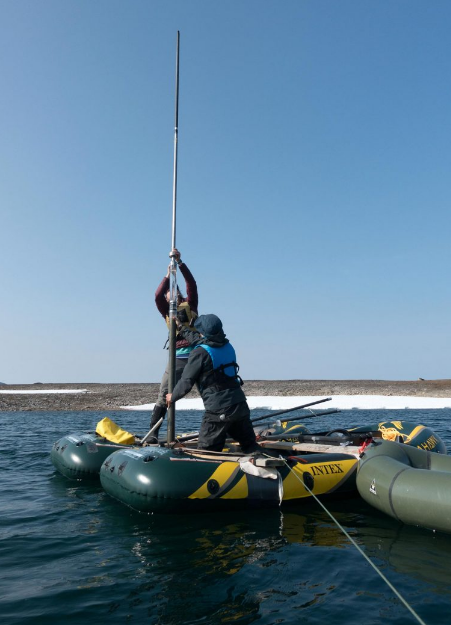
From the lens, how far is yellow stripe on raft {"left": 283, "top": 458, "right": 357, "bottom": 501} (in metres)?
6.92

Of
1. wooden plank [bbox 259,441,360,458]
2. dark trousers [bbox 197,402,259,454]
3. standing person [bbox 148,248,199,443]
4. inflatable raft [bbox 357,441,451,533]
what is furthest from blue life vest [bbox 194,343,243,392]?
inflatable raft [bbox 357,441,451,533]

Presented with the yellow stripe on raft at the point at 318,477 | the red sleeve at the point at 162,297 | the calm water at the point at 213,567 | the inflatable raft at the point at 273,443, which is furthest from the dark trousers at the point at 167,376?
the yellow stripe on raft at the point at 318,477

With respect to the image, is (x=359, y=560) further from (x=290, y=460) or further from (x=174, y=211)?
(x=174, y=211)

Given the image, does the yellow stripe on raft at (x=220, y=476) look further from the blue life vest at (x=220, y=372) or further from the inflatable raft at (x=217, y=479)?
the blue life vest at (x=220, y=372)

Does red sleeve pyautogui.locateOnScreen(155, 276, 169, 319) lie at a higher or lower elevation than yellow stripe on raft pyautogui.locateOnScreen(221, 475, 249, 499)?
higher

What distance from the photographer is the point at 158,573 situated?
455cm

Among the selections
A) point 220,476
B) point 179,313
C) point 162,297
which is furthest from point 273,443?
point 162,297

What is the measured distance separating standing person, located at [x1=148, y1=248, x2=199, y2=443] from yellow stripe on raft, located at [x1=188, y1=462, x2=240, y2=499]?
2566 mm

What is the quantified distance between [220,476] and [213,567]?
2.06m

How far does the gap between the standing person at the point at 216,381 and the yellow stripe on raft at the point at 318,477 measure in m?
1.11

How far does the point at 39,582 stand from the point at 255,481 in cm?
322

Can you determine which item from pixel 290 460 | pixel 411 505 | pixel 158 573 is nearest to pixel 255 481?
pixel 290 460

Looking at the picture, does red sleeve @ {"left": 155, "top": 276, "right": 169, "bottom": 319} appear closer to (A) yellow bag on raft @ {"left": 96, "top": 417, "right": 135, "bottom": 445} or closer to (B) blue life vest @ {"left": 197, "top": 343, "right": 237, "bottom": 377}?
(B) blue life vest @ {"left": 197, "top": 343, "right": 237, "bottom": 377}

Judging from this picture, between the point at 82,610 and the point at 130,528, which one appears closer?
the point at 82,610
